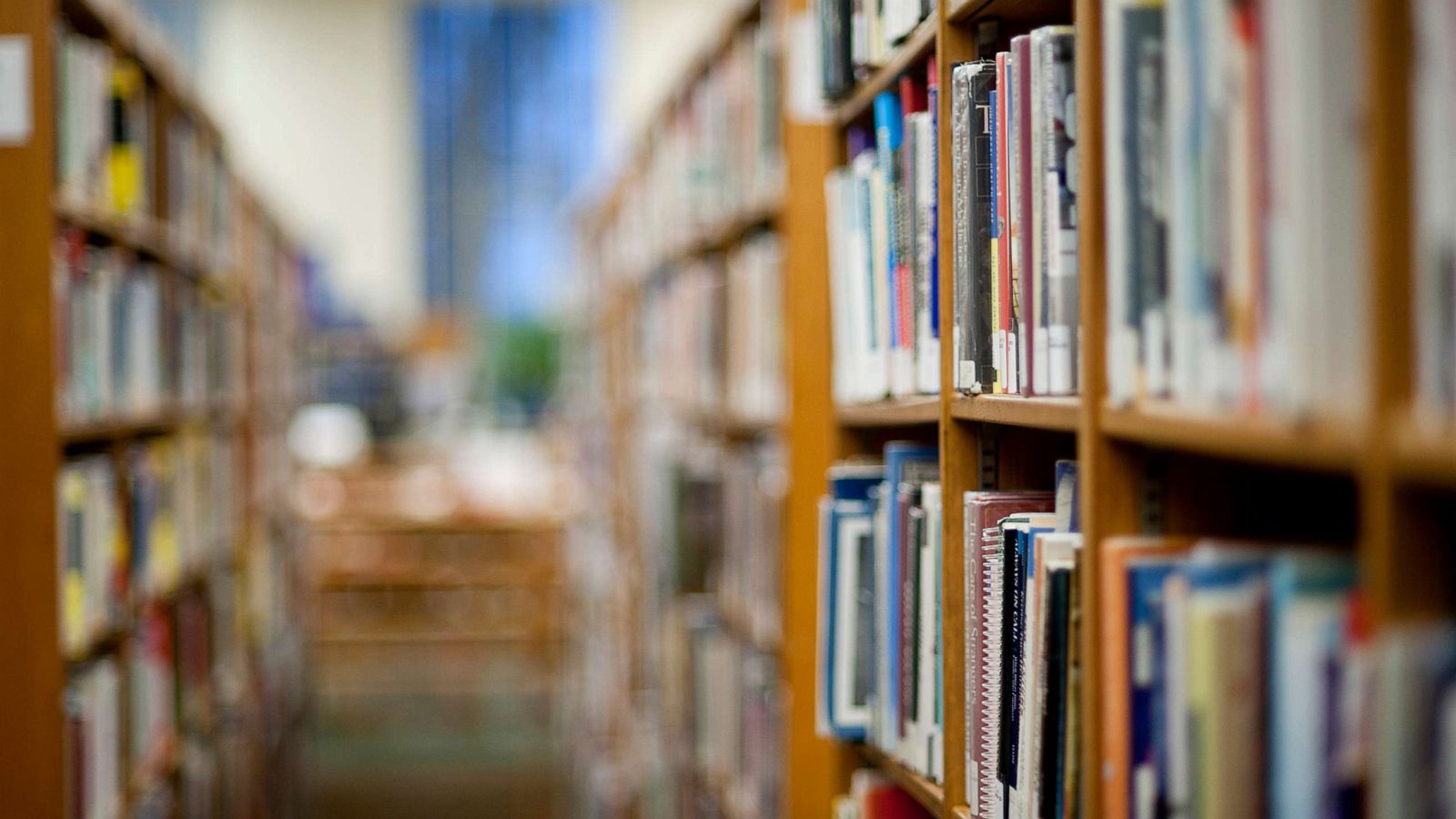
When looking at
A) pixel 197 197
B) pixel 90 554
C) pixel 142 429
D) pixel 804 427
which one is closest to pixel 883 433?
pixel 804 427

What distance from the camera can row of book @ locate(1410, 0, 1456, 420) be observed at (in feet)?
2.34

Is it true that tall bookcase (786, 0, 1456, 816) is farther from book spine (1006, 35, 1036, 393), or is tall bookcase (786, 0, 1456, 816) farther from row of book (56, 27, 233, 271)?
row of book (56, 27, 233, 271)

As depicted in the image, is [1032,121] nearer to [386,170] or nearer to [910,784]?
[910,784]

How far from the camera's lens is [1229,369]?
2.92 feet

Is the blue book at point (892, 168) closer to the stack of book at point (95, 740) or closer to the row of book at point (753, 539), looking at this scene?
the row of book at point (753, 539)

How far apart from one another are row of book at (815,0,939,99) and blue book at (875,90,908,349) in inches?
2.5

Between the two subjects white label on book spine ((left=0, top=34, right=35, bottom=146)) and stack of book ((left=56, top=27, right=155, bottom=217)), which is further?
stack of book ((left=56, top=27, right=155, bottom=217))

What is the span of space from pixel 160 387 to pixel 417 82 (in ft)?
25.0

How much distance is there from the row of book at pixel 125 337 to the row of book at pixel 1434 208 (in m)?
2.05

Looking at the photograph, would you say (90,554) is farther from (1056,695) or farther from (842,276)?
(1056,695)

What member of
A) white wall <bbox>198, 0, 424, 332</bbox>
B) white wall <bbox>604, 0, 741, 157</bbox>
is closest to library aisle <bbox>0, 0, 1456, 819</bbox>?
white wall <bbox>604, 0, 741, 157</bbox>

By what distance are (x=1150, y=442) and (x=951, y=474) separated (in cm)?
45

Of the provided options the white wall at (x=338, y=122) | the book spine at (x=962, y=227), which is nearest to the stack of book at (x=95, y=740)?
the book spine at (x=962, y=227)

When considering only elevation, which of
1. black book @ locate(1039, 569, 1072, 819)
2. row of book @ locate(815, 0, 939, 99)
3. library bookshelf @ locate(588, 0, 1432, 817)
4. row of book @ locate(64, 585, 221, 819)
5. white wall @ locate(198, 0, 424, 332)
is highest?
white wall @ locate(198, 0, 424, 332)
